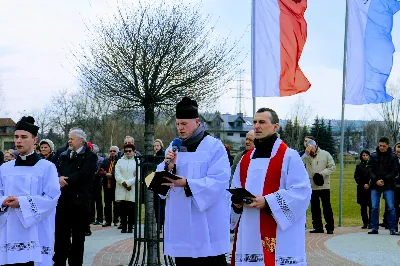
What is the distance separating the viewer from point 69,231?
8.58 m

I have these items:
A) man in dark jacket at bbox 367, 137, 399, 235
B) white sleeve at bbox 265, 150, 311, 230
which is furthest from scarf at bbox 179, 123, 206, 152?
man in dark jacket at bbox 367, 137, 399, 235

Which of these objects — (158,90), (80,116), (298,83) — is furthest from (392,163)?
(80,116)

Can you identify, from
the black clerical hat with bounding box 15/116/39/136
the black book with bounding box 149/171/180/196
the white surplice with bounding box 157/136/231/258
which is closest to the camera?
the black book with bounding box 149/171/180/196

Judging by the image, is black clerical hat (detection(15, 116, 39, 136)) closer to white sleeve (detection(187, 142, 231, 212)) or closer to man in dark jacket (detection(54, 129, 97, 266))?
man in dark jacket (detection(54, 129, 97, 266))

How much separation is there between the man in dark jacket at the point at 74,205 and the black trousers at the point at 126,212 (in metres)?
4.80

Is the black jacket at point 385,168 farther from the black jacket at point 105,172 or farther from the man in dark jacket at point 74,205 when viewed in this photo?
the man in dark jacket at point 74,205

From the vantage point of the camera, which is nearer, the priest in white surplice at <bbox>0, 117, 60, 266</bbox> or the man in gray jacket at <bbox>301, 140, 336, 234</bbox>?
Answer: the priest in white surplice at <bbox>0, 117, 60, 266</bbox>

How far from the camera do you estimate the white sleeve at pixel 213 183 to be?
5605 mm

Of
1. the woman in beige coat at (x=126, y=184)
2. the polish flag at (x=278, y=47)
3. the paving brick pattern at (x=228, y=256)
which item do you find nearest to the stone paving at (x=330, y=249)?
the paving brick pattern at (x=228, y=256)

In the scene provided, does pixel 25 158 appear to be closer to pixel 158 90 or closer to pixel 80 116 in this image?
pixel 158 90

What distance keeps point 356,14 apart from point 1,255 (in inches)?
459

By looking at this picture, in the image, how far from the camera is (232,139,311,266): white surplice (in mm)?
5168

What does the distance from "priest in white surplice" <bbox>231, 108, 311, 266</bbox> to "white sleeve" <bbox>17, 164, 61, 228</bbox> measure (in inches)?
86.5

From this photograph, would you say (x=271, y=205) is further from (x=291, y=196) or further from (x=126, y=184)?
(x=126, y=184)
